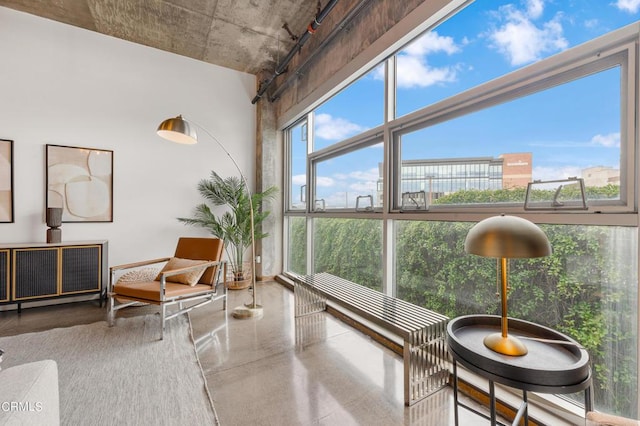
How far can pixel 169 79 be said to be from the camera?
423 centimetres

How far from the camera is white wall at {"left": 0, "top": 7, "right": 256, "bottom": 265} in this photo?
339cm

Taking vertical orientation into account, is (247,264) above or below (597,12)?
below

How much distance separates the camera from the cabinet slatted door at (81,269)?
10.8ft

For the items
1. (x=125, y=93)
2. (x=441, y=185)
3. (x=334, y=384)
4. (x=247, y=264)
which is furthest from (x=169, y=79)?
(x=334, y=384)

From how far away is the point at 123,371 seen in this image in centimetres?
199

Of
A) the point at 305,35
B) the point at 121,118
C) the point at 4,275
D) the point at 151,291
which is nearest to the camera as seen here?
the point at 151,291

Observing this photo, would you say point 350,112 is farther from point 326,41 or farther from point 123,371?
point 123,371

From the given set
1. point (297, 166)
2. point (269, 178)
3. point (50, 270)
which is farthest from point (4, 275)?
point (297, 166)

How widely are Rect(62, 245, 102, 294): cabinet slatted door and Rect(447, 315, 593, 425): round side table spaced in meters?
4.05

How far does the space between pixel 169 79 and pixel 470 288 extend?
4853mm

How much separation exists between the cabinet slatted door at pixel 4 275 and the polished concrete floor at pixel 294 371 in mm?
276

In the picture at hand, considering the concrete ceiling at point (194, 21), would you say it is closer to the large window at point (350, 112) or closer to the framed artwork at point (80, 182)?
the large window at point (350, 112)

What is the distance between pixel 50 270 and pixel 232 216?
7.45ft

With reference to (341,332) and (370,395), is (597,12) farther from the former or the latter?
(341,332)
